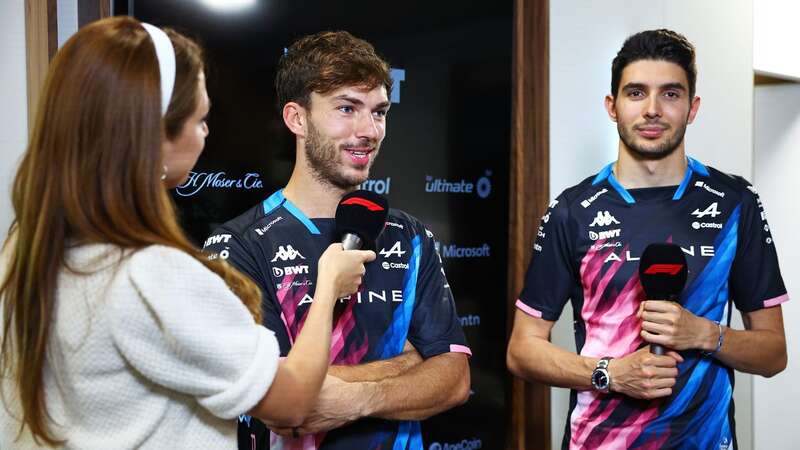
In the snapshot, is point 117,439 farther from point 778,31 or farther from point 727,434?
point 778,31

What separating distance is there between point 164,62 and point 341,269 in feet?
1.58

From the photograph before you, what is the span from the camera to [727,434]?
1975mm

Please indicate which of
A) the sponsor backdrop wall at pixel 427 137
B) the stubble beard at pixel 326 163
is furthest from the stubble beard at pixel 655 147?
the stubble beard at pixel 326 163

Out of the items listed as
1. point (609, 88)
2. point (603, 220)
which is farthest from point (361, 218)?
point (609, 88)

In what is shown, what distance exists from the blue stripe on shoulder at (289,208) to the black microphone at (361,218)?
164 mm

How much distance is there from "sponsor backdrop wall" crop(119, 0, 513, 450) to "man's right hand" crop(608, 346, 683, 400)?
2.61 feet

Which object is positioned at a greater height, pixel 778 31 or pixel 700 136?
pixel 778 31

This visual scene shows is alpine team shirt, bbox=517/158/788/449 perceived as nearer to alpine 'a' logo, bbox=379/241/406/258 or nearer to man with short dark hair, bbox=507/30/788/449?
man with short dark hair, bbox=507/30/788/449

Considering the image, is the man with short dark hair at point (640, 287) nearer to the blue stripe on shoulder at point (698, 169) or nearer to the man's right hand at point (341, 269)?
the blue stripe on shoulder at point (698, 169)

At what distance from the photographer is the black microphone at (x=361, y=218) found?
153cm

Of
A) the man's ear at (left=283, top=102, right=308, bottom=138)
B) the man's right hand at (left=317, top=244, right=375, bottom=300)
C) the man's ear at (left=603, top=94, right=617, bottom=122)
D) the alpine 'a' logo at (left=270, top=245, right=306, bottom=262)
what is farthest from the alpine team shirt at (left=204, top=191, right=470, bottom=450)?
the man's ear at (left=603, top=94, right=617, bottom=122)

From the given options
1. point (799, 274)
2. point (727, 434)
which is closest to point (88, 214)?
point (727, 434)

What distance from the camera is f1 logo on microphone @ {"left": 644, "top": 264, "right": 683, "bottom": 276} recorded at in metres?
1.73

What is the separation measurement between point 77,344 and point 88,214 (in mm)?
168
